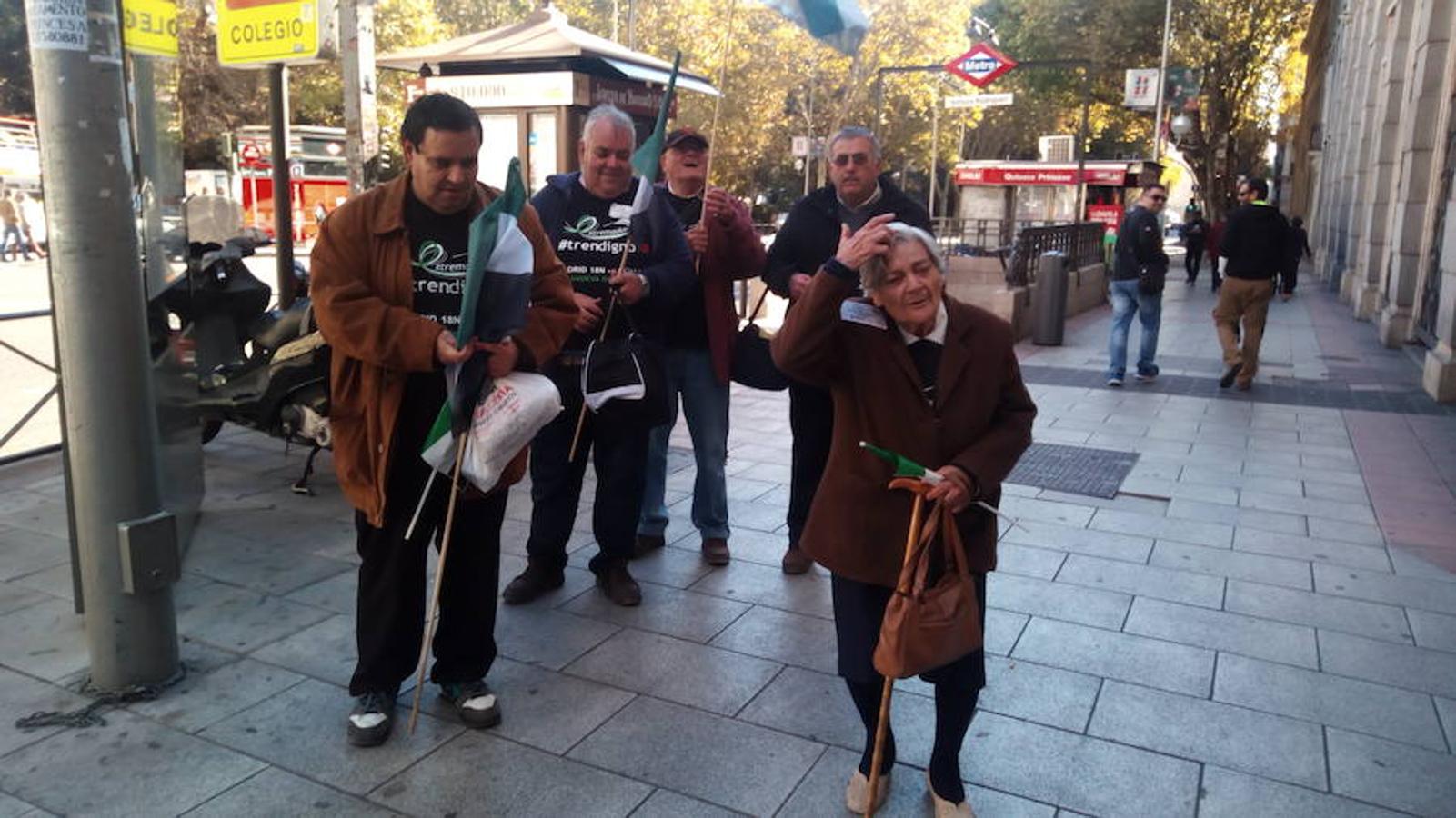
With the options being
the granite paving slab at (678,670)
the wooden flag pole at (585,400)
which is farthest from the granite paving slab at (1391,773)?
the wooden flag pole at (585,400)

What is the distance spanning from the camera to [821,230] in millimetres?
4453

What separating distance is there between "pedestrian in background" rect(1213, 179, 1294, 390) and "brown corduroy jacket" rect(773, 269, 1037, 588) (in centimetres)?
800

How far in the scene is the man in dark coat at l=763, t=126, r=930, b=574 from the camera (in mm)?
4254

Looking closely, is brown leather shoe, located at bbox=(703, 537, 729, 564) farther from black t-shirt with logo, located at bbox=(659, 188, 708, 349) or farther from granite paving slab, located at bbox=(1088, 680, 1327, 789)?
granite paving slab, located at bbox=(1088, 680, 1327, 789)

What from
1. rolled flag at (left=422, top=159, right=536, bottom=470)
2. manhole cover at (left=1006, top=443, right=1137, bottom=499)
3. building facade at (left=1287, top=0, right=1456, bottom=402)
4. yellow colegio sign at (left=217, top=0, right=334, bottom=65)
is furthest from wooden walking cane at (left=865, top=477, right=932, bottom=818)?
building facade at (left=1287, top=0, right=1456, bottom=402)

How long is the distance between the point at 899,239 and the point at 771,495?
3666 millimetres

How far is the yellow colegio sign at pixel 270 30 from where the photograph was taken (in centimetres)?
692

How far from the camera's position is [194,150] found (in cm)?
3609

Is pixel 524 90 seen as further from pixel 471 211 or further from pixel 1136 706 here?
pixel 1136 706

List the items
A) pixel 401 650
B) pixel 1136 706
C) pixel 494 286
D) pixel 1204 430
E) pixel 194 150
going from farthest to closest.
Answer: pixel 194 150
pixel 1204 430
pixel 1136 706
pixel 401 650
pixel 494 286

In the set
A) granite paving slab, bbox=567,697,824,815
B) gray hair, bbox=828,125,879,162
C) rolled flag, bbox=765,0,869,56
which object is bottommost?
granite paving slab, bbox=567,697,824,815

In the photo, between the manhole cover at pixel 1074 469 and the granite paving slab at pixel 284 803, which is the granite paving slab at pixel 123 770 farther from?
the manhole cover at pixel 1074 469

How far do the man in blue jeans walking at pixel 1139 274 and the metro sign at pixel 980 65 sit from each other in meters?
9.44

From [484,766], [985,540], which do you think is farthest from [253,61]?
[985,540]
